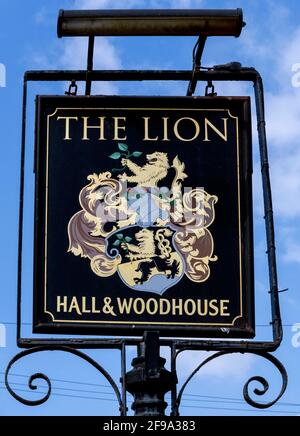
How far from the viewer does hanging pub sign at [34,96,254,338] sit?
10.8 metres

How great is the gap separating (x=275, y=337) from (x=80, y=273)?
4.69 feet

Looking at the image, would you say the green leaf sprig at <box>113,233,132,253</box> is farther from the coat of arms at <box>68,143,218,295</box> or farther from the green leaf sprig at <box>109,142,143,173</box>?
the green leaf sprig at <box>109,142,143,173</box>

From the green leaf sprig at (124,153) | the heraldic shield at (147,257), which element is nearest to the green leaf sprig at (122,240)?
the heraldic shield at (147,257)

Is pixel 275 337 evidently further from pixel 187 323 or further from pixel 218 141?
pixel 218 141

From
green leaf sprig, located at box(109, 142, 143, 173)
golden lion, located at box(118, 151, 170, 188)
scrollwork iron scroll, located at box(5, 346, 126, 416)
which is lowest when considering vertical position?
scrollwork iron scroll, located at box(5, 346, 126, 416)

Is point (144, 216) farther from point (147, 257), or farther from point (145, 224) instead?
point (147, 257)

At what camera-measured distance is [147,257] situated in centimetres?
1091

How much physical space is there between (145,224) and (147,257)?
0.25 metres

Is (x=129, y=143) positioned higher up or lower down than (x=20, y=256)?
higher up

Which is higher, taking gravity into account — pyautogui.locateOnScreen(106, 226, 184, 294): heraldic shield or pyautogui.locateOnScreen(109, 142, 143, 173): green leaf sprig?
pyautogui.locateOnScreen(109, 142, 143, 173): green leaf sprig

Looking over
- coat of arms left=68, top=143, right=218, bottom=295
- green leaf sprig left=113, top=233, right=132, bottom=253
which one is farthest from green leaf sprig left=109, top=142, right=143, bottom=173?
green leaf sprig left=113, top=233, right=132, bottom=253

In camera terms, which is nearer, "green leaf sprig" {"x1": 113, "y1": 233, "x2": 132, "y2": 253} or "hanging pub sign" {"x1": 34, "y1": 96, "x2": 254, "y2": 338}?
"hanging pub sign" {"x1": 34, "y1": 96, "x2": 254, "y2": 338}
